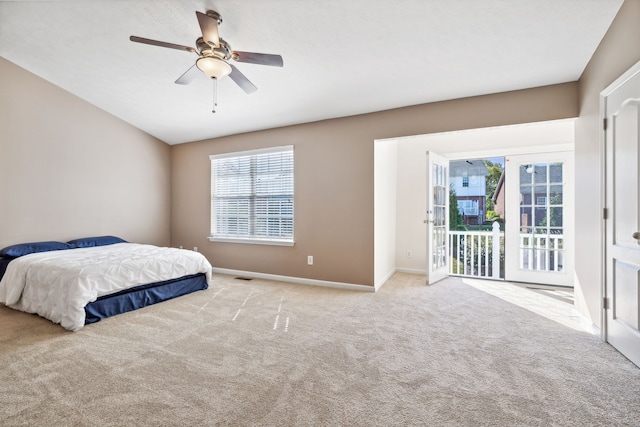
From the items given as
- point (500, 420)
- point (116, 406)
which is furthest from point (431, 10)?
point (116, 406)

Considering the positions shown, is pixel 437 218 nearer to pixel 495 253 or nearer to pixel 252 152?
pixel 495 253

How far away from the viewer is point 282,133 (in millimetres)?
4664

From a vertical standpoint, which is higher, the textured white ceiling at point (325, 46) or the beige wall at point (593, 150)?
the textured white ceiling at point (325, 46)

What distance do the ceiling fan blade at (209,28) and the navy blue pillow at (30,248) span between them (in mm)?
3730

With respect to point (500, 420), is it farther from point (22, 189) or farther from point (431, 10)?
point (22, 189)

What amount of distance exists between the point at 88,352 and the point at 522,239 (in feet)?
18.3

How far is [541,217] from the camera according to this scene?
4.41 m

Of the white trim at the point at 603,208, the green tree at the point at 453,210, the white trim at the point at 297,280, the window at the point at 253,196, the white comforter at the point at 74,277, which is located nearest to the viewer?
the white trim at the point at 603,208

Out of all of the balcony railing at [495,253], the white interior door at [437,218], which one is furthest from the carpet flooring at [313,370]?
the balcony railing at [495,253]

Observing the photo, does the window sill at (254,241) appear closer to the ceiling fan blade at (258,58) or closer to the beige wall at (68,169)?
the beige wall at (68,169)

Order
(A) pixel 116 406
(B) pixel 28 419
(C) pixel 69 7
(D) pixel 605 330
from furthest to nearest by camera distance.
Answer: (C) pixel 69 7 < (D) pixel 605 330 < (A) pixel 116 406 < (B) pixel 28 419

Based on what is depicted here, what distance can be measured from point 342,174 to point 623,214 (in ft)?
9.48

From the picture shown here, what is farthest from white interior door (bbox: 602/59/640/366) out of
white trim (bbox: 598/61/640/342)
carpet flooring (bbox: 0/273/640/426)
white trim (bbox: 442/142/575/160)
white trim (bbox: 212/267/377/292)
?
white trim (bbox: 212/267/377/292)

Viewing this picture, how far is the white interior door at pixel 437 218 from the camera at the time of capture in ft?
14.4
